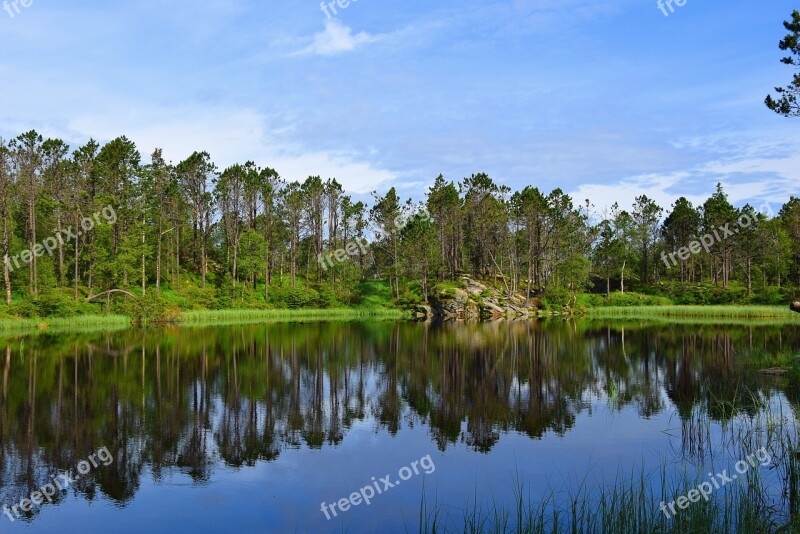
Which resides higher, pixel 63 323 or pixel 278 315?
pixel 63 323

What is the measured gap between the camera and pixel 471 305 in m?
81.2

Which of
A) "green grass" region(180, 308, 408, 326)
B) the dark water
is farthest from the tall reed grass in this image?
"green grass" region(180, 308, 408, 326)

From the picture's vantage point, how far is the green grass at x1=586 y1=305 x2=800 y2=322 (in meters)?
70.2

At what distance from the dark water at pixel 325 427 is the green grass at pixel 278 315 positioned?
1049 inches

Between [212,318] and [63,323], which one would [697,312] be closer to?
[212,318]

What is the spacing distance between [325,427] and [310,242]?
81308 mm

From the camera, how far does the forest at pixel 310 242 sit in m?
65.9

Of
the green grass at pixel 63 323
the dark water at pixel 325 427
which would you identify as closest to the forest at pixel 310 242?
the green grass at pixel 63 323

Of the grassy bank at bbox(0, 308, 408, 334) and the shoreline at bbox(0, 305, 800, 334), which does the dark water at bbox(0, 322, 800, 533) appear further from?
the shoreline at bbox(0, 305, 800, 334)

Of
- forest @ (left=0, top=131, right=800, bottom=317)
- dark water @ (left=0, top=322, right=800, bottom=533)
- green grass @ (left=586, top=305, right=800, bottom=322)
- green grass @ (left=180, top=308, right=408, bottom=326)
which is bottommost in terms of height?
dark water @ (left=0, top=322, right=800, bottom=533)

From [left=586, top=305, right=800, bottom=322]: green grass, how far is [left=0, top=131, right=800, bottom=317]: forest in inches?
253

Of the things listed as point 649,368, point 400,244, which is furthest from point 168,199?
point 649,368

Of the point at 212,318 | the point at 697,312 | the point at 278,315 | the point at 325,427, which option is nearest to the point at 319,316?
the point at 278,315

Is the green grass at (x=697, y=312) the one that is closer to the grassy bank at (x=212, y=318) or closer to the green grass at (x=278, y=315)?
the green grass at (x=278, y=315)
